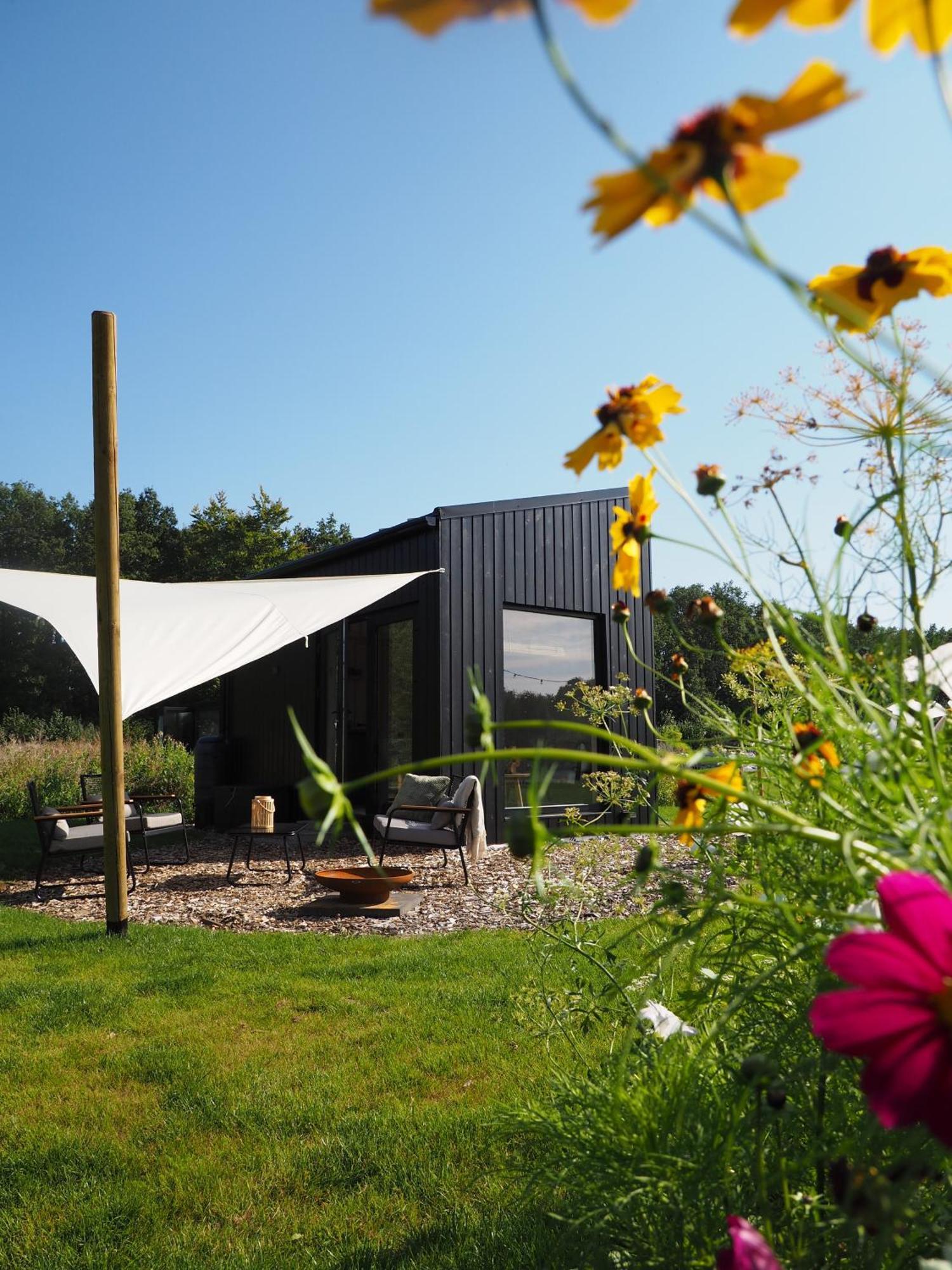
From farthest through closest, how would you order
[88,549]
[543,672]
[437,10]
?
[88,549]
[543,672]
[437,10]

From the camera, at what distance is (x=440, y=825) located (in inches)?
265

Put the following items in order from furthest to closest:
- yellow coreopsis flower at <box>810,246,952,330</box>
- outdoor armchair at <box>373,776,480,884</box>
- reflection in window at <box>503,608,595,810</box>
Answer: reflection in window at <box>503,608,595,810</box>, outdoor armchair at <box>373,776,480,884</box>, yellow coreopsis flower at <box>810,246,952,330</box>

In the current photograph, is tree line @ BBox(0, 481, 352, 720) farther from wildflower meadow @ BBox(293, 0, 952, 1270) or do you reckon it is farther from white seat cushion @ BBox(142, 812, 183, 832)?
wildflower meadow @ BBox(293, 0, 952, 1270)

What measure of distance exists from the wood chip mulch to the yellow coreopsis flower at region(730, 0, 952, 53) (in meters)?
3.80

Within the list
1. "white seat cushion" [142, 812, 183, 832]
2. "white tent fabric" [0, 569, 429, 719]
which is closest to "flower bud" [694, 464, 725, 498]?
"white tent fabric" [0, 569, 429, 719]

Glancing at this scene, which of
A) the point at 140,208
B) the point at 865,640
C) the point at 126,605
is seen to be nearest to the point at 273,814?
the point at 126,605

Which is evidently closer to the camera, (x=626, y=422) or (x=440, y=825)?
(x=626, y=422)

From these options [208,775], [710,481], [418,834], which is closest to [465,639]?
[418,834]

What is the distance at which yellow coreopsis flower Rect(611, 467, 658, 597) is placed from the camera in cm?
86

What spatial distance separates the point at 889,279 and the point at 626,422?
8.3 inches

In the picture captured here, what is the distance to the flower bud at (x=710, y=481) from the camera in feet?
2.95

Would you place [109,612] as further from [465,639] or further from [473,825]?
[465,639]

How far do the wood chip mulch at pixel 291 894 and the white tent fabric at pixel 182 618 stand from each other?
1.32 m

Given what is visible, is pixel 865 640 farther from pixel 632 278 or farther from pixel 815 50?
pixel 815 50
